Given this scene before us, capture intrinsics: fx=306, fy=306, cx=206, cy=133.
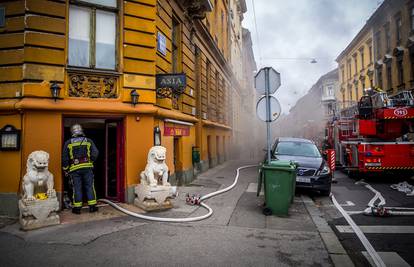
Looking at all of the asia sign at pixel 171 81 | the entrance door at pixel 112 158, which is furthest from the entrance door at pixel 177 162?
the asia sign at pixel 171 81

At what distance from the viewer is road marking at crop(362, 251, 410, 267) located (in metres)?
4.09

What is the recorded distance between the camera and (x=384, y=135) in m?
11.6

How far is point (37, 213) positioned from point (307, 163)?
706 cm

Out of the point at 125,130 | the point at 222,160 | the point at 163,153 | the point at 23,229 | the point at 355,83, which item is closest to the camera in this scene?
the point at 23,229

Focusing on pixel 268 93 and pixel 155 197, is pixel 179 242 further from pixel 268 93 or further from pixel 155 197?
pixel 268 93

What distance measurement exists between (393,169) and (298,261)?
29.1ft

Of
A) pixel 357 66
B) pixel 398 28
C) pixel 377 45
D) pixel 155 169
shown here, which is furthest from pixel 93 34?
pixel 357 66

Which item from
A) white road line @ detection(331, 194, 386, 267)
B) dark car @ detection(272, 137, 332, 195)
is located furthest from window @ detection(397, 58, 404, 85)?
white road line @ detection(331, 194, 386, 267)

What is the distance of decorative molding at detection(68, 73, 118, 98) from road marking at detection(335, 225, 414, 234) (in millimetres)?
5812

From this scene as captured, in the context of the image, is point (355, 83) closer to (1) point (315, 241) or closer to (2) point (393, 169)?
(2) point (393, 169)

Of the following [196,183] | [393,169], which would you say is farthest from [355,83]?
[196,183]

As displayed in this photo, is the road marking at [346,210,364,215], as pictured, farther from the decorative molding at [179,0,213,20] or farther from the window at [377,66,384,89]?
the window at [377,66,384,89]

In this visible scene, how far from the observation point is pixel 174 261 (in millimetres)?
4125

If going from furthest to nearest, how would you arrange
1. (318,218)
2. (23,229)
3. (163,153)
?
(163,153), (318,218), (23,229)
